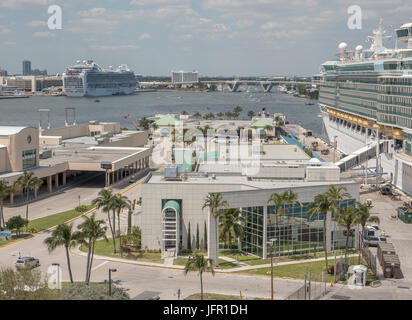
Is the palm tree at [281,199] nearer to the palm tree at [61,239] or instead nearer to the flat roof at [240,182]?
the flat roof at [240,182]

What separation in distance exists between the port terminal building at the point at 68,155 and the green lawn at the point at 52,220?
783cm

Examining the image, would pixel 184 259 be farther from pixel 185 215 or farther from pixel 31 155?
pixel 31 155

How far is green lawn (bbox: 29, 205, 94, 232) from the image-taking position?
48844 mm

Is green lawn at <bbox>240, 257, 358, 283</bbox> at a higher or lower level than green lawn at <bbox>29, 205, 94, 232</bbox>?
lower

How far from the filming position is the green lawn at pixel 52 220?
4884 centimetres

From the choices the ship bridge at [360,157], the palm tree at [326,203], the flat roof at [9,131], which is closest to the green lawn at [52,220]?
the flat roof at [9,131]

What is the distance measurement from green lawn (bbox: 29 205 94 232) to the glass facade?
63.9ft

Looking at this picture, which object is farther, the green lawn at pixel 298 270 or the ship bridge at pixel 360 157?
the ship bridge at pixel 360 157

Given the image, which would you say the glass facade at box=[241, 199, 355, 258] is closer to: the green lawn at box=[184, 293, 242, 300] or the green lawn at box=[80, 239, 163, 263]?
the green lawn at box=[80, 239, 163, 263]

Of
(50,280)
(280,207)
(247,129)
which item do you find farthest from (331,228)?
(247,129)

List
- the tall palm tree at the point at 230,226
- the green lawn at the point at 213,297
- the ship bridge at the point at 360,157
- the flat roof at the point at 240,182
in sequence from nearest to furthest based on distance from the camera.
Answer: the green lawn at the point at 213,297 < the tall palm tree at the point at 230,226 < the flat roof at the point at 240,182 < the ship bridge at the point at 360,157

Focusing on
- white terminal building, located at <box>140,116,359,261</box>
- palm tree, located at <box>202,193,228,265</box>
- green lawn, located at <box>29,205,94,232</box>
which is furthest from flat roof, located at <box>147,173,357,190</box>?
green lawn, located at <box>29,205,94,232</box>

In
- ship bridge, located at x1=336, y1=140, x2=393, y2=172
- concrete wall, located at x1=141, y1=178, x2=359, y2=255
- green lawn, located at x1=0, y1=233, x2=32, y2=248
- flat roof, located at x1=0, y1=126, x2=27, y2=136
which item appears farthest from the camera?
ship bridge, located at x1=336, y1=140, x2=393, y2=172
